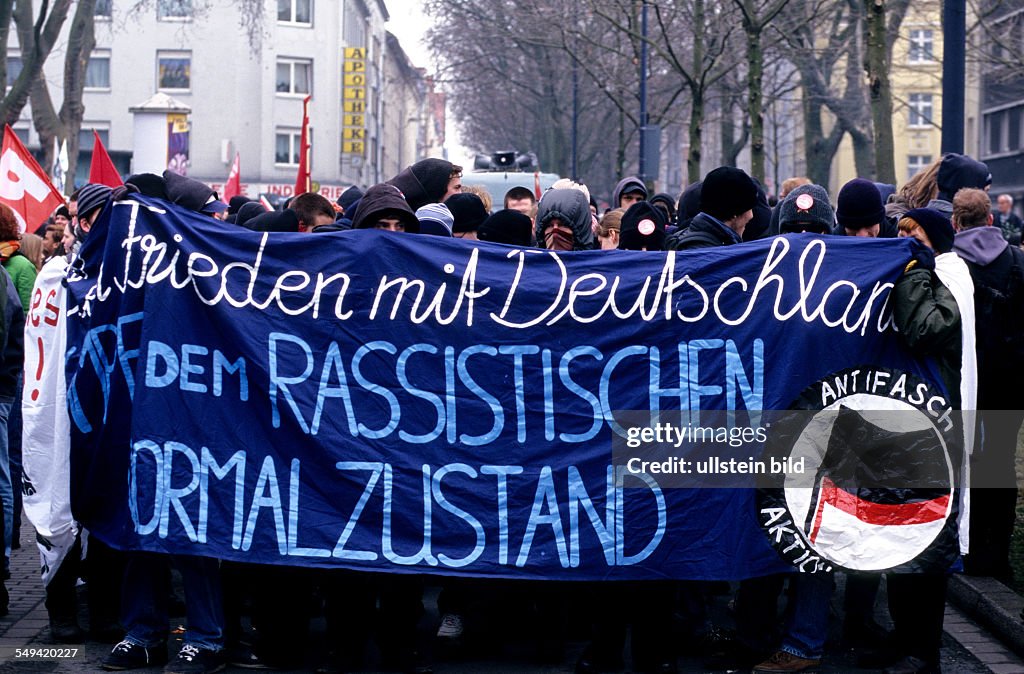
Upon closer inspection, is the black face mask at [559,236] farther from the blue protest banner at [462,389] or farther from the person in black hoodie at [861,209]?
the person in black hoodie at [861,209]

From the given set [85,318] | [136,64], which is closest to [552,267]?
[85,318]

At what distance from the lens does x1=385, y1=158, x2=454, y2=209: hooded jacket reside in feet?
26.0

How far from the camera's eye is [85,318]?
6.29 m

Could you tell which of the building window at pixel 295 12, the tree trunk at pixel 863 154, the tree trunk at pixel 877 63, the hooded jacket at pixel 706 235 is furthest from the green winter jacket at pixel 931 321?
the building window at pixel 295 12

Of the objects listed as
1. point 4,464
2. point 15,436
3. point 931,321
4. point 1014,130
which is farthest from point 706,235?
point 1014,130

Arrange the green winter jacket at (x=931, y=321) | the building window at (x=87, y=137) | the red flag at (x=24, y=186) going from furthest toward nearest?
the building window at (x=87, y=137) < the red flag at (x=24, y=186) < the green winter jacket at (x=931, y=321)

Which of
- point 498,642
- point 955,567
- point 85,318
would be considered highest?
point 85,318

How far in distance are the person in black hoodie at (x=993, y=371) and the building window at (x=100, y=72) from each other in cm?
5223

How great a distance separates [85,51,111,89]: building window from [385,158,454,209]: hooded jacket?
5056 centimetres

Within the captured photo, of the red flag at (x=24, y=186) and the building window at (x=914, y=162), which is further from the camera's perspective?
the building window at (x=914, y=162)

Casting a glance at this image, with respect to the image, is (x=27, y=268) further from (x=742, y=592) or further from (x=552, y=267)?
(x=742, y=592)

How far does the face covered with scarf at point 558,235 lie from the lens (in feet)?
23.4

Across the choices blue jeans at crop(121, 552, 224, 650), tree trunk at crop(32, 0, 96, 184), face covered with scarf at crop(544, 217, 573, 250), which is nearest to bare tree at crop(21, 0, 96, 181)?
tree trunk at crop(32, 0, 96, 184)

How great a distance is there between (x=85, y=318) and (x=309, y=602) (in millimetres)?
1544
